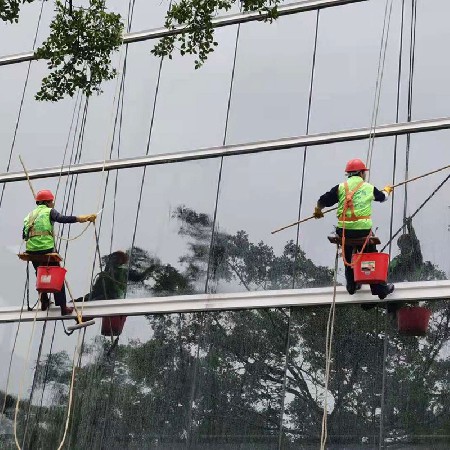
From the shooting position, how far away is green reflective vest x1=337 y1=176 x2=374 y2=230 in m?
12.6

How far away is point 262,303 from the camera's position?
13.4 m

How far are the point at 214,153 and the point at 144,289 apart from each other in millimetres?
1789

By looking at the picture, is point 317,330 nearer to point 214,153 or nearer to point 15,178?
point 214,153

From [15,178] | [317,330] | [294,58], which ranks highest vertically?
[294,58]

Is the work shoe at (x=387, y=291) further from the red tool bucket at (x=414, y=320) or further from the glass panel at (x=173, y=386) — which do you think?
the glass panel at (x=173, y=386)

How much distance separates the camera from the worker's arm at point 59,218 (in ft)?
45.5

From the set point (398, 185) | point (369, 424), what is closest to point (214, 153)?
point (398, 185)

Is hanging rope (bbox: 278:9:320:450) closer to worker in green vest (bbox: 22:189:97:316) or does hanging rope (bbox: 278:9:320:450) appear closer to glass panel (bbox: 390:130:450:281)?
glass panel (bbox: 390:130:450:281)

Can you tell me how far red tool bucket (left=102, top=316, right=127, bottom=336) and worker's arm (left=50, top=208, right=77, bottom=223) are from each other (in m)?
1.27

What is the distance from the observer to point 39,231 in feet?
47.3

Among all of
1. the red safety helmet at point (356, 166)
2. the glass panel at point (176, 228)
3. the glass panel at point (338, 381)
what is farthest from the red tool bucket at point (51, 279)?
the red safety helmet at point (356, 166)

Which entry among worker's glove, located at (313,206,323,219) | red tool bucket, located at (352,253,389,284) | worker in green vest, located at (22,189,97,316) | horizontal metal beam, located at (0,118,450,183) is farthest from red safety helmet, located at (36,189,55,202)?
red tool bucket, located at (352,253,389,284)

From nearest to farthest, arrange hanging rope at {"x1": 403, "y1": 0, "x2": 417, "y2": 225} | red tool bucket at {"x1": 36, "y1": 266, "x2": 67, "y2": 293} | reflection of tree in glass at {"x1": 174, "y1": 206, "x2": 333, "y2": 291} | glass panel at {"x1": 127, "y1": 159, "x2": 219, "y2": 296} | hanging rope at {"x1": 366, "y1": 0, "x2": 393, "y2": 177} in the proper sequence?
hanging rope at {"x1": 403, "y1": 0, "x2": 417, "y2": 225} → reflection of tree in glass at {"x1": 174, "y1": 206, "x2": 333, "y2": 291} → hanging rope at {"x1": 366, "y1": 0, "x2": 393, "y2": 177} → glass panel at {"x1": 127, "y1": 159, "x2": 219, "y2": 296} → red tool bucket at {"x1": 36, "y1": 266, "x2": 67, "y2": 293}

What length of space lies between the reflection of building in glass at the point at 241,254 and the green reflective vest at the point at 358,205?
551 millimetres
